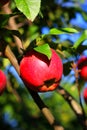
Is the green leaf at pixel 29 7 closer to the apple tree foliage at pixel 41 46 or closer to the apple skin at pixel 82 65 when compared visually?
the apple tree foliage at pixel 41 46

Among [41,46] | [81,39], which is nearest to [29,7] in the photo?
[41,46]

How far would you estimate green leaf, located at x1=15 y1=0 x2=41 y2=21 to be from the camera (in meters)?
1.17

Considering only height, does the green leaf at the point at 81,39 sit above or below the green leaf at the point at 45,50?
below

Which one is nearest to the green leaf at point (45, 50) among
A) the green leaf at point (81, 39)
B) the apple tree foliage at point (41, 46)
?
the apple tree foliage at point (41, 46)

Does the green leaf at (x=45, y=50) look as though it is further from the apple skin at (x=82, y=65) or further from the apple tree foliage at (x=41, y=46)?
the apple skin at (x=82, y=65)

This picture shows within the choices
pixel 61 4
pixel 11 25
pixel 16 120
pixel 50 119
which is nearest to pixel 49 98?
pixel 16 120

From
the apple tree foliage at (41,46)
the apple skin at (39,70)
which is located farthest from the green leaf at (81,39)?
the apple skin at (39,70)

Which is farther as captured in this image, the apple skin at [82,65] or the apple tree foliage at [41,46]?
the apple skin at [82,65]

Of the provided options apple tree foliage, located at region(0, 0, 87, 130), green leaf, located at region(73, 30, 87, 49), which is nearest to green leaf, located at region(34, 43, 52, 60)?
apple tree foliage, located at region(0, 0, 87, 130)

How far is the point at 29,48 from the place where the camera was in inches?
51.5

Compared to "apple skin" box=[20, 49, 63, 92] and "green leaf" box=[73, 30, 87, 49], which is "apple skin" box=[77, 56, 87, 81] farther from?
"apple skin" box=[20, 49, 63, 92]

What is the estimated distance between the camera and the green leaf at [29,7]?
3.84ft

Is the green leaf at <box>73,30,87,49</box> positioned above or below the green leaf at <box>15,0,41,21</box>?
below

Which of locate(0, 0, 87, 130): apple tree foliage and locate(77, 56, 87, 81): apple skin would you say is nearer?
locate(0, 0, 87, 130): apple tree foliage
